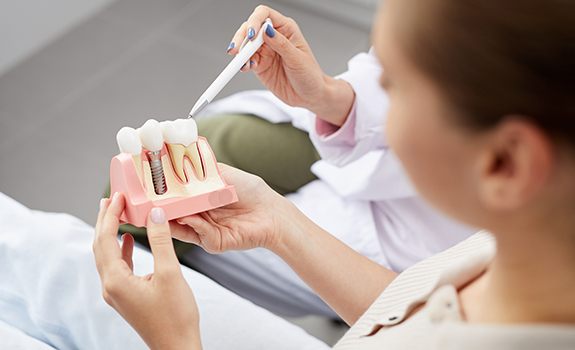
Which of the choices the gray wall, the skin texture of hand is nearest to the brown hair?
the skin texture of hand

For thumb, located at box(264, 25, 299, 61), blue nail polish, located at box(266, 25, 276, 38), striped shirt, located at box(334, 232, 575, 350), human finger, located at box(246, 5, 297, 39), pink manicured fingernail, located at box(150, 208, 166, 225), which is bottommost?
striped shirt, located at box(334, 232, 575, 350)

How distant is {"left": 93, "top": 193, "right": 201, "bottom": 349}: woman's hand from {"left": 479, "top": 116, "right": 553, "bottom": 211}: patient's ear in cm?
37

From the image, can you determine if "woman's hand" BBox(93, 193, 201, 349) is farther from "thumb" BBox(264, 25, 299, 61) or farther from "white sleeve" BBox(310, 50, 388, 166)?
"white sleeve" BBox(310, 50, 388, 166)

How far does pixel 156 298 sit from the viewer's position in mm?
748

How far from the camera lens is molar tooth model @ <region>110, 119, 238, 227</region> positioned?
2.79ft

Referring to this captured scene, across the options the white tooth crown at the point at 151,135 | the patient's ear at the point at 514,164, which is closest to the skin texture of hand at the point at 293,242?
the white tooth crown at the point at 151,135

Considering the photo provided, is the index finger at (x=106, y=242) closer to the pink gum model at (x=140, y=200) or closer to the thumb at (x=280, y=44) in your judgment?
the pink gum model at (x=140, y=200)

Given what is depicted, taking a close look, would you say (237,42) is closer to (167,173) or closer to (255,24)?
(255,24)

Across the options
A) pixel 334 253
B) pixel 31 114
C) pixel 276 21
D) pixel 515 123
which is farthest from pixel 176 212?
pixel 31 114

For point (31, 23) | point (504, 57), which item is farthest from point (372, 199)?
point (31, 23)

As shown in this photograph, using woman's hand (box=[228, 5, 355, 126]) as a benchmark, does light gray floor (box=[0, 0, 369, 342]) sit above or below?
above

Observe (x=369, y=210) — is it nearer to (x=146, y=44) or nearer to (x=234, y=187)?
(x=234, y=187)

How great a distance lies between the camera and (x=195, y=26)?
92.0 inches

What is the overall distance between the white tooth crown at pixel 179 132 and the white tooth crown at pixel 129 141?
4 centimetres
